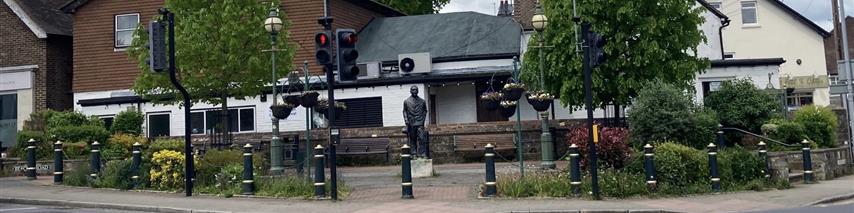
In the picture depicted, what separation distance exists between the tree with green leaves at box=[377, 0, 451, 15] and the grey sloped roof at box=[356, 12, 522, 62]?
31.6 feet

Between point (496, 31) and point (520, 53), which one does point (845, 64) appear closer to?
point (520, 53)

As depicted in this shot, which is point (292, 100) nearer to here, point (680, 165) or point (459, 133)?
point (459, 133)

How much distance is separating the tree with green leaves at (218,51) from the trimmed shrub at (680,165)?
10409 millimetres

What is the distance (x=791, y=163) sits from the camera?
19.2 m

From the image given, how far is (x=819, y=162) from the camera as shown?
63.2ft

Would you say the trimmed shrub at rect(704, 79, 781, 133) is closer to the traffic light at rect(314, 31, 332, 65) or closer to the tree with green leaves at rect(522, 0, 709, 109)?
the tree with green leaves at rect(522, 0, 709, 109)

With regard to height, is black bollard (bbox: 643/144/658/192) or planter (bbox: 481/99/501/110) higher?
planter (bbox: 481/99/501/110)

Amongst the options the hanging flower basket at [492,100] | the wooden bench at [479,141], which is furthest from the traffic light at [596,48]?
the wooden bench at [479,141]

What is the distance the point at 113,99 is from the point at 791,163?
74.7ft

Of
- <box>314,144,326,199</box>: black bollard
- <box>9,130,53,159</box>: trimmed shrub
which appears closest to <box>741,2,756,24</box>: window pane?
<box>314,144,326,199</box>: black bollard

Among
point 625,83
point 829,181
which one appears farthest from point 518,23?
point 829,181

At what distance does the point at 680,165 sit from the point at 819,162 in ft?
17.8

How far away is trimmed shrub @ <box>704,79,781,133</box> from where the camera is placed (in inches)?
843

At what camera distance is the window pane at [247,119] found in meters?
28.8
